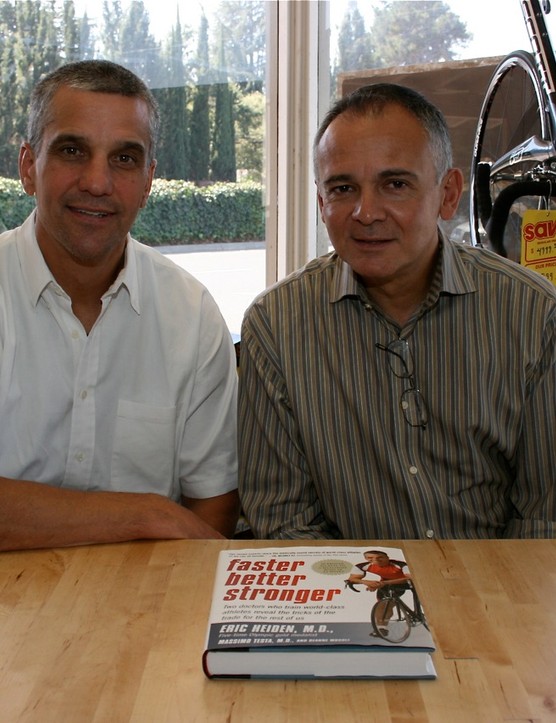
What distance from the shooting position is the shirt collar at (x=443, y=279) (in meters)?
1.80

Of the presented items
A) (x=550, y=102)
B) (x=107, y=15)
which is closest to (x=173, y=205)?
(x=107, y=15)

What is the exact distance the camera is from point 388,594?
3.86ft

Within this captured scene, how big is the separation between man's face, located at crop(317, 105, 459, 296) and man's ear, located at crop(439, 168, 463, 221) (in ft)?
0.26

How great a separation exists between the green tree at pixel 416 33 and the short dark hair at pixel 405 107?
170 centimetres

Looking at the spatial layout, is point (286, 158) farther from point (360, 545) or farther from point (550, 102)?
point (360, 545)

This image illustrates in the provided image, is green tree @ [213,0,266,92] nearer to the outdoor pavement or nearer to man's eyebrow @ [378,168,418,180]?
the outdoor pavement

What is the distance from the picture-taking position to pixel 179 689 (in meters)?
1.05

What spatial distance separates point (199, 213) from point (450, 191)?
1.98 metres

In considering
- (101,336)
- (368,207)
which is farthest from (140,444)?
(368,207)

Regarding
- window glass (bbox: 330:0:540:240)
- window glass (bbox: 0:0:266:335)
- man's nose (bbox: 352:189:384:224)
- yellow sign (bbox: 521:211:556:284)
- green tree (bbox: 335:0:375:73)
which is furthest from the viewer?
green tree (bbox: 335:0:375:73)

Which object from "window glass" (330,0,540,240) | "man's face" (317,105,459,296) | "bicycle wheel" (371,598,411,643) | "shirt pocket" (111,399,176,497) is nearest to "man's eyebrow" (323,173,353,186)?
"man's face" (317,105,459,296)

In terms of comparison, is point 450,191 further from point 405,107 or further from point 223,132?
A: point 223,132

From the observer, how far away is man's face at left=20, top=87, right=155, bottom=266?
1.83 metres

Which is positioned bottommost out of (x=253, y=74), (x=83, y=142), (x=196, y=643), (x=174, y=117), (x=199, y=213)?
(x=196, y=643)
